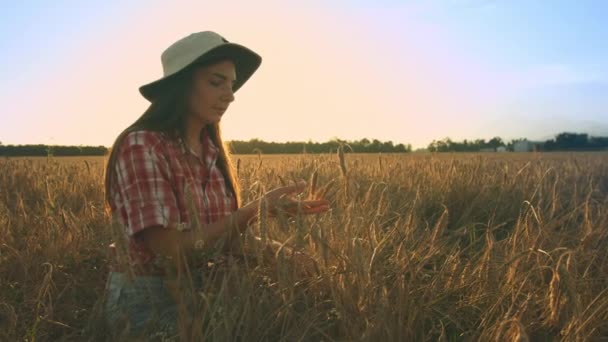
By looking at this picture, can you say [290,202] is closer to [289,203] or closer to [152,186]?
[289,203]

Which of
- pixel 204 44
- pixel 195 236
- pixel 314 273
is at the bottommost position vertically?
pixel 314 273

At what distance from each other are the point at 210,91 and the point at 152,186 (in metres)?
0.48

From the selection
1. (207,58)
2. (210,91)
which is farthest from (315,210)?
(207,58)

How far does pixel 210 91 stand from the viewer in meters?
2.06

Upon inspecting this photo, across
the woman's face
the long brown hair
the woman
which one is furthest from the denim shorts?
the woman's face

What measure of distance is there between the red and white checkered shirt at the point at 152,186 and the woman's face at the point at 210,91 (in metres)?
0.15

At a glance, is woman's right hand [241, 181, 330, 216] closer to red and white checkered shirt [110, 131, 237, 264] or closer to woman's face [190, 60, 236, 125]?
red and white checkered shirt [110, 131, 237, 264]

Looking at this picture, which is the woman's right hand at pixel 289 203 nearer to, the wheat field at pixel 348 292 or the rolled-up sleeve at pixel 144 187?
the wheat field at pixel 348 292

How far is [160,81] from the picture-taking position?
80.5 inches

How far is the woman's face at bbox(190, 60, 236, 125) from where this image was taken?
206 cm

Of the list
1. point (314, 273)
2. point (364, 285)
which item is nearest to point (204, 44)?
point (314, 273)

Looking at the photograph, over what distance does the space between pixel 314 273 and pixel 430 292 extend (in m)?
0.40

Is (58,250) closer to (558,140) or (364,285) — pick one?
(364,285)

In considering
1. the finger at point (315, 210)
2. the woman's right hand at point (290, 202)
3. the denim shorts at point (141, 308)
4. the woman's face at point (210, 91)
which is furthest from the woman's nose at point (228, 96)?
the denim shorts at point (141, 308)
